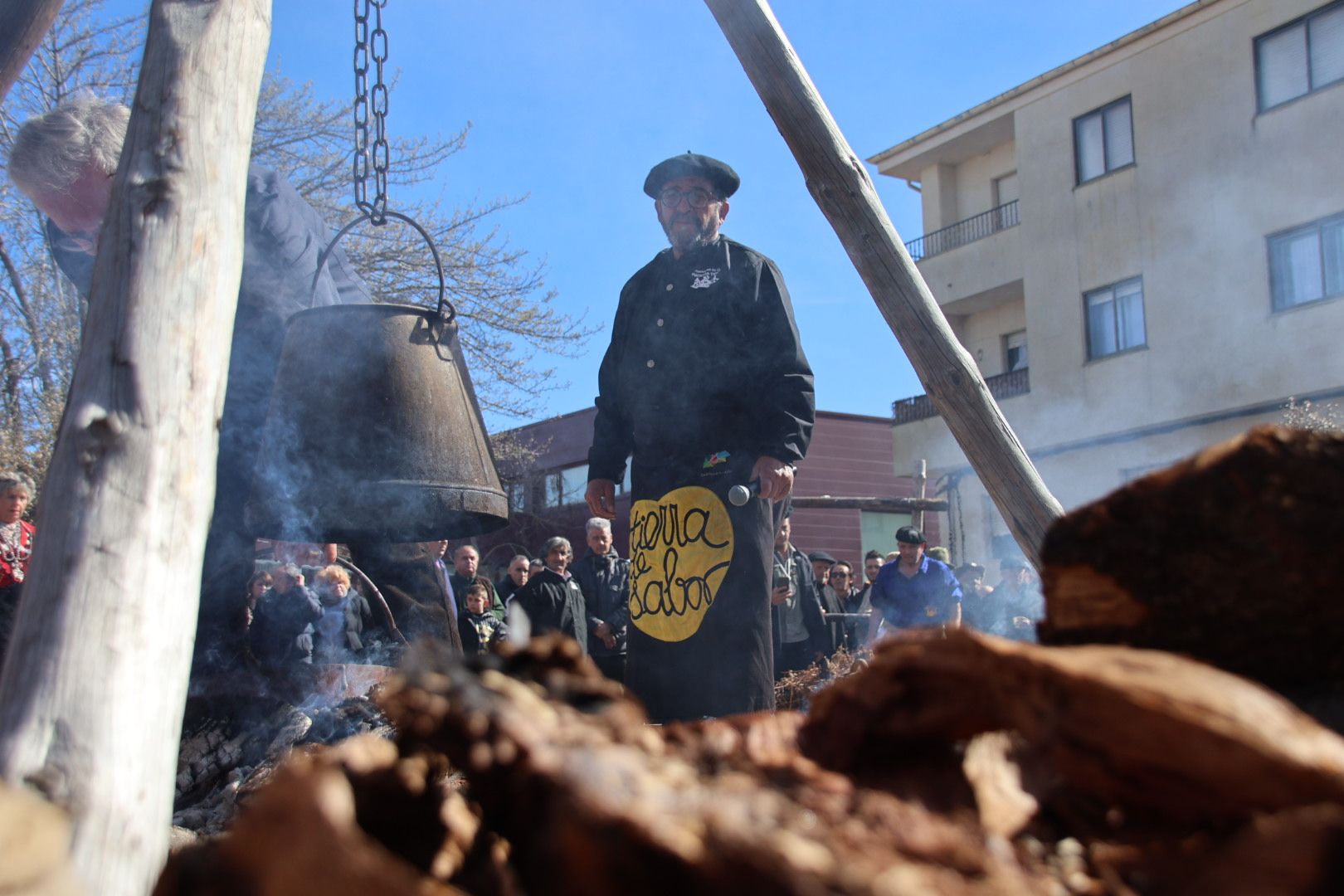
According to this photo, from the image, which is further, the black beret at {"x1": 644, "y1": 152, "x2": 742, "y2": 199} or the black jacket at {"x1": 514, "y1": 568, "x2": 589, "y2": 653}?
the black jacket at {"x1": 514, "y1": 568, "x2": 589, "y2": 653}

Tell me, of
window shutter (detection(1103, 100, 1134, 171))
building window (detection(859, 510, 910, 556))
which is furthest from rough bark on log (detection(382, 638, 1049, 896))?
building window (detection(859, 510, 910, 556))

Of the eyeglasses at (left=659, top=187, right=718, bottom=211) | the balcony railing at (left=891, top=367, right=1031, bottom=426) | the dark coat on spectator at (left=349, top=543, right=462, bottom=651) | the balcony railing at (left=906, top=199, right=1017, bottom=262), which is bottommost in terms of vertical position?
the dark coat on spectator at (left=349, top=543, right=462, bottom=651)

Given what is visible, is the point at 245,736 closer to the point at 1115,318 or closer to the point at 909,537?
the point at 909,537

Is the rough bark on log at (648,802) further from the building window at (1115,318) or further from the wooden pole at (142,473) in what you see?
the building window at (1115,318)

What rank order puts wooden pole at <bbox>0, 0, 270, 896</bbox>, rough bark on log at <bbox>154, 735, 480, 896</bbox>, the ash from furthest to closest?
the ash → wooden pole at <bbox>0, 0, 270, 896</bbox> → rough bark on log at <bbox>154, 735, 480, 896</bbox>

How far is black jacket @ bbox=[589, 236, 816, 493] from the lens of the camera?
11.2 ft

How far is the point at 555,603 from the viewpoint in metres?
6.27

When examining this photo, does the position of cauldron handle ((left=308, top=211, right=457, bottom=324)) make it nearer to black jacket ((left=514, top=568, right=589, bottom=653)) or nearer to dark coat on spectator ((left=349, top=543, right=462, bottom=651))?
dark coat on spectator ((left=349, top=543, right=462, bottom=651))

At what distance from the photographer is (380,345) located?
3150 mm

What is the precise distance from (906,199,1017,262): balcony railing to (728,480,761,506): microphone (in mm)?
16607

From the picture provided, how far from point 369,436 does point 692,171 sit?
1429 millimetres

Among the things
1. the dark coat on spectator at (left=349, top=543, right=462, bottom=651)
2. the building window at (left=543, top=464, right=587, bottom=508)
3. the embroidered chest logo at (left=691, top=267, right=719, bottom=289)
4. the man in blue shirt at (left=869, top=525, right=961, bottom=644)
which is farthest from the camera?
the building window at (left=543, top=464, right=587, bottom=508)

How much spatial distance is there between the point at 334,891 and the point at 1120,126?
18.2 metres

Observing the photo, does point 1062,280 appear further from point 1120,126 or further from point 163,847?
point 163,847
